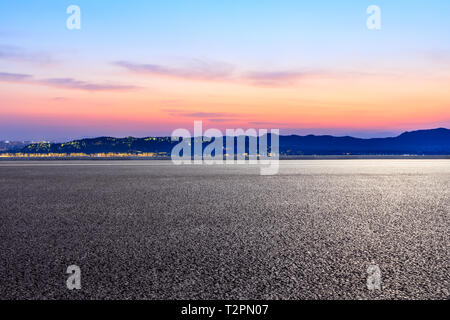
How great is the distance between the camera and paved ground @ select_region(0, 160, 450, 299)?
185 inches

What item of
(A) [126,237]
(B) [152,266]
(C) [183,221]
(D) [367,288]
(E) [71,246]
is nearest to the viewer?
(D) [367,288]

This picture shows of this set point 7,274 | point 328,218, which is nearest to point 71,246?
point 7,274

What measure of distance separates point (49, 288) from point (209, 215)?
Answer: 497cm

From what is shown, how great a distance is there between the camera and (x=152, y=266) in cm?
549

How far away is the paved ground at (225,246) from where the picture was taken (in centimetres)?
470

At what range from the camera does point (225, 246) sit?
6547mm

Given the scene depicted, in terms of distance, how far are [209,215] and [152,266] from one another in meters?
3.96

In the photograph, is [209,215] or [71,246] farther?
[209,215]

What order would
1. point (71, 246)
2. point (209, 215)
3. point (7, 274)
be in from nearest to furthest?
1. point (7, 274)
2. point (71, 246)
3. point (209, 215)
